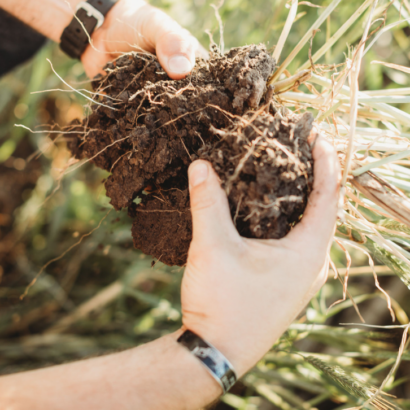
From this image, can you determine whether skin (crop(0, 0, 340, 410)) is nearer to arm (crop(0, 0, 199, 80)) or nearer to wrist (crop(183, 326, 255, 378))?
wrist (crop(183, 326, 255, 378))

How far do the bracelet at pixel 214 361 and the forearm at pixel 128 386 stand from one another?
12 millimetres

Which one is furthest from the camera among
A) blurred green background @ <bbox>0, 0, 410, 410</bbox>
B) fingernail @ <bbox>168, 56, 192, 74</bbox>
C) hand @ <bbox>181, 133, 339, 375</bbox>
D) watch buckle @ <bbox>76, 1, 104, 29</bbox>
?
blurred green background @ <bbox>0, 0, 410, 410</bbox>

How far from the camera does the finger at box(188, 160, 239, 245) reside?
1.75ft

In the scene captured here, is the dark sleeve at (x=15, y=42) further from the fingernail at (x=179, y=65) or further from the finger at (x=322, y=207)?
the finger at (x=322, y=207)

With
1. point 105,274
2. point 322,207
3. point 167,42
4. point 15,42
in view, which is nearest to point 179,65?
point 167,42

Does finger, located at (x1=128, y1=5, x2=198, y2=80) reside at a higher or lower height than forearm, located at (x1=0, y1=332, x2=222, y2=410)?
higher

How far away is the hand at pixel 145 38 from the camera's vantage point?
695 mm

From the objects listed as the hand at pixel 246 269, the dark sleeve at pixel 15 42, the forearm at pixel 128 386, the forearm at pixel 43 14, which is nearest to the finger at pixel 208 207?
the hand at pixel 246 269

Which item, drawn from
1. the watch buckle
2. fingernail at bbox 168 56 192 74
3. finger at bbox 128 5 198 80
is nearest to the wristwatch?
the watch buckle

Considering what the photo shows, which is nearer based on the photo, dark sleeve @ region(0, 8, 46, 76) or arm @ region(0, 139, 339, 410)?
arm @ region(0, 139, 339, 410)

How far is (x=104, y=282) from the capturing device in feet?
4.38

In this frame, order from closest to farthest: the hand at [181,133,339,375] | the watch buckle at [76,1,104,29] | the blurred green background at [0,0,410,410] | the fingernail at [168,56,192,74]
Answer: the hand at [181,133,339,375], the fingernail at [168,56,192,74], the watch buckle at [76,1,104,29], the blurred green background at [0,0,410,410]

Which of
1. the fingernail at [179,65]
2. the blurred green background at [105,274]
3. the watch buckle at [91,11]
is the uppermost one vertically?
the watch buckle at [91,11]

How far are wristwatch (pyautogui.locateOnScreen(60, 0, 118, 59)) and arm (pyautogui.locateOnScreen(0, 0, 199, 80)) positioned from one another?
0.9 inches
